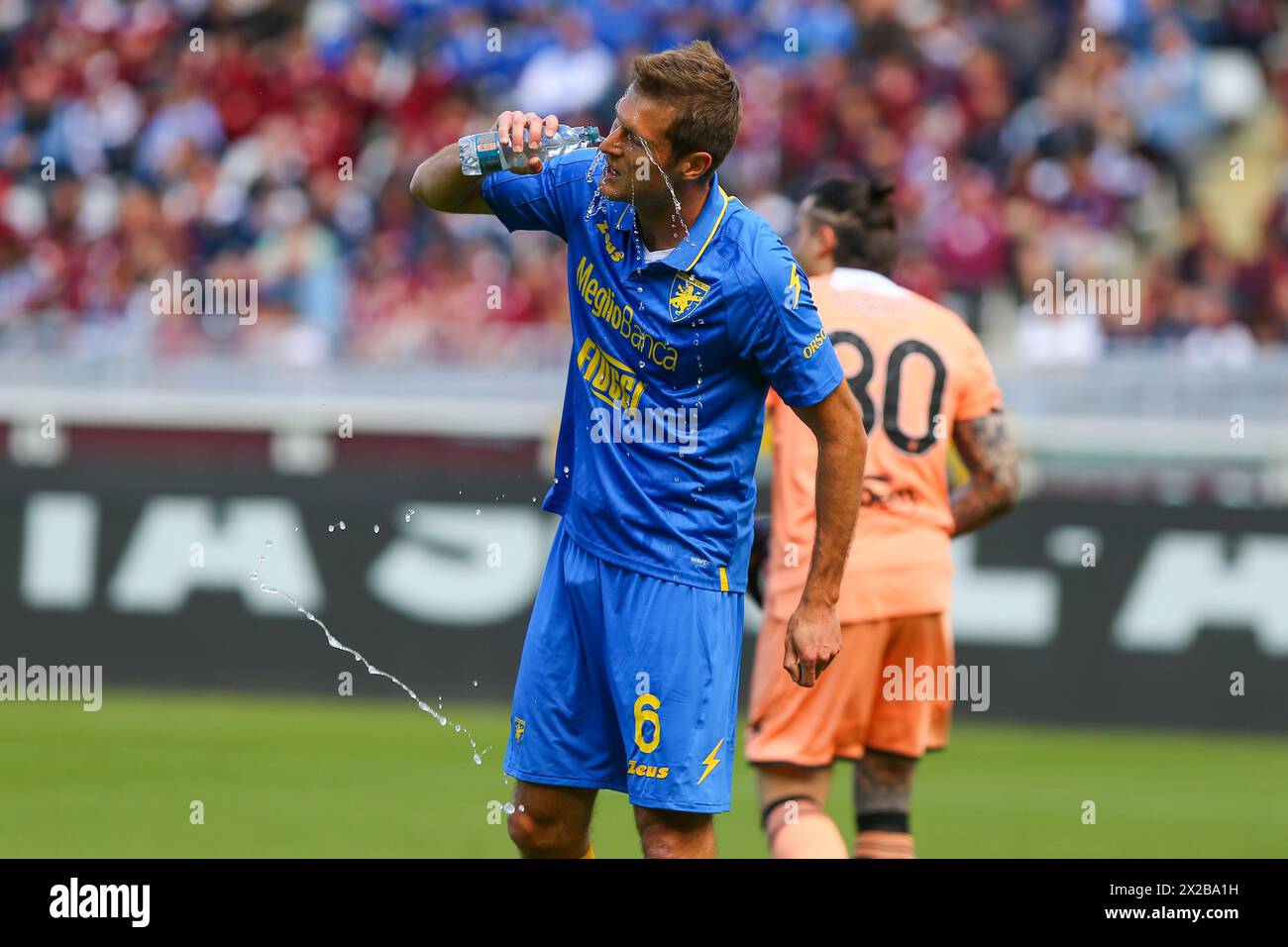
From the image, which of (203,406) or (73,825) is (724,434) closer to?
(73,825)

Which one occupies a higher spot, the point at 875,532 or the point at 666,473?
the point at 666,473

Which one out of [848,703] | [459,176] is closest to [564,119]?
[848,703]

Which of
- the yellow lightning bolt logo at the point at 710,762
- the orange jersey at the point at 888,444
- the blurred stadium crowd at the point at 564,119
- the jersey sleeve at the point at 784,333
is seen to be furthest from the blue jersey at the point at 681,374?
the blurred stadium crowd at the point at 564,119

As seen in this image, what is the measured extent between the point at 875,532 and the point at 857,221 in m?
1.03

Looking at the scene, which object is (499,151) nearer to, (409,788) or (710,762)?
(710,762)

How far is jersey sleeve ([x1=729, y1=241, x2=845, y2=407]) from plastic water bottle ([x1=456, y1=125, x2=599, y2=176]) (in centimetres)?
62

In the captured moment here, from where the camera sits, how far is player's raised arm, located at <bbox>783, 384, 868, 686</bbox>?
498 cm

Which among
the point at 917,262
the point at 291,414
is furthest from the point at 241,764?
the point at 917,262

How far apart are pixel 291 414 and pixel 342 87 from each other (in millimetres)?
5105

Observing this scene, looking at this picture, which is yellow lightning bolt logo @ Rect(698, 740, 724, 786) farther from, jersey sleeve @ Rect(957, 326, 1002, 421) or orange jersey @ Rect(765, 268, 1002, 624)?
jersey sleeve @ Rect(957, 326, 1002, 421)

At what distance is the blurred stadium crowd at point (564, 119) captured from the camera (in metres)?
13.2

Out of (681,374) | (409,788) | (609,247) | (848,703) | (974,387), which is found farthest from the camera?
(409,788)

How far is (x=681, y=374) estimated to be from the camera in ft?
16.4

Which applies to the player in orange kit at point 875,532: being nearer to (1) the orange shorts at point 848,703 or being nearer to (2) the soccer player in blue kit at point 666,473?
(1) the orange shorts at point 848,703
